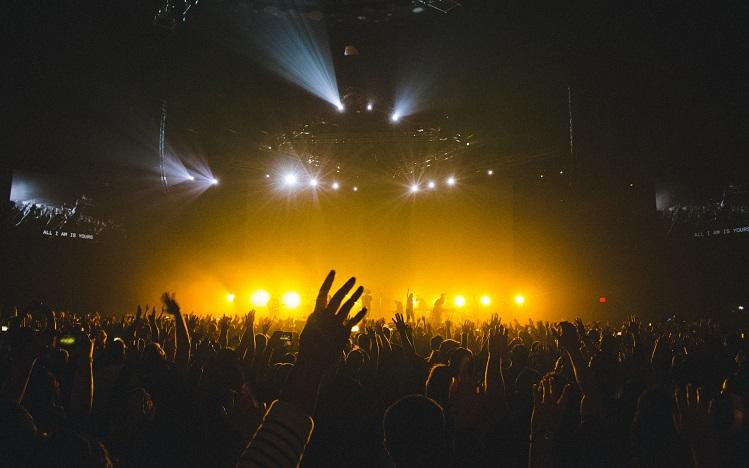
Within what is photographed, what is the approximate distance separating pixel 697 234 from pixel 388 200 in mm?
12851

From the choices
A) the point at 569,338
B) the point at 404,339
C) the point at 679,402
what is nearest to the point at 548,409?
the point at 679,402

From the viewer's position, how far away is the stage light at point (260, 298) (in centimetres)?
2141

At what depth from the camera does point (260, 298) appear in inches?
850

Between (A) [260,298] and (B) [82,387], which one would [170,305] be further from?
(A) [260,298]

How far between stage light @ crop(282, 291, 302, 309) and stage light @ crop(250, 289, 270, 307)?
33.1 inches

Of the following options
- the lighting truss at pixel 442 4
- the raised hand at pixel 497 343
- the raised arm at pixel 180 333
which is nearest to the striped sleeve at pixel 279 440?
the raised arm at pixel 180 333

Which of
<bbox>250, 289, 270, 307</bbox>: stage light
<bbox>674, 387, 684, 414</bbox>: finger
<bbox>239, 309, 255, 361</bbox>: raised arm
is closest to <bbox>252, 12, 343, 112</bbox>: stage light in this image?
<bbox>239, 309, 255, 361</bbox>: raised arm

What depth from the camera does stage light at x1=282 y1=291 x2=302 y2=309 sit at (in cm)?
2153

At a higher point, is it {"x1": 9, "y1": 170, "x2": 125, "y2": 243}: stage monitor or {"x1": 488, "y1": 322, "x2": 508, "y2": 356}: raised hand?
{"x1": 9, "y1": 170, "x2": 125, "y2": 243}: stage monitor

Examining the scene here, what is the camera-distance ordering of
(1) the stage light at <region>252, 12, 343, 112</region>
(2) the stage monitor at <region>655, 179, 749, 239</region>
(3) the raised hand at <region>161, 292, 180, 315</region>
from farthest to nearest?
1. (2) the stage monitor at <region>655, 179, 749, 239</region>
2. (1) the stage light at <region>252, 12, 343, 112</region>
3. (3) the raised hand at <region>161, 292, 180, 315</region>

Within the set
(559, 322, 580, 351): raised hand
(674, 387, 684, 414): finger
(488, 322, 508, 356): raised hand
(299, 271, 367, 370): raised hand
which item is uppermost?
(299, 271, 367, 370): raised hand

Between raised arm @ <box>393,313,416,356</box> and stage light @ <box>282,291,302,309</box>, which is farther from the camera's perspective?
stage light @ <box>282,291,302,309</box>

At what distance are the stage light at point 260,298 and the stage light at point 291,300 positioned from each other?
0.84 metres

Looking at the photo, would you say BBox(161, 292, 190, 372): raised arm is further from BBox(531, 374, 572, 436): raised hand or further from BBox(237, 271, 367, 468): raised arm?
BBox(531, 374, 572, 436): raised hand
